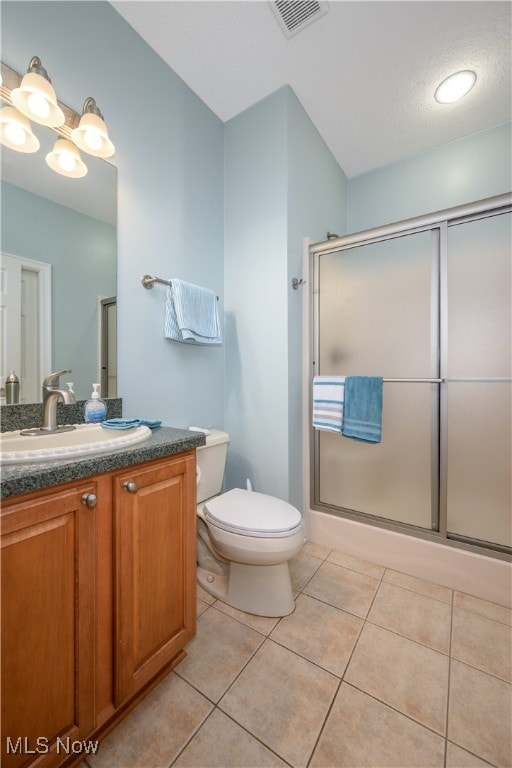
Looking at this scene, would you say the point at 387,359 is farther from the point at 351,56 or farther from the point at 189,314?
the point at 351,56

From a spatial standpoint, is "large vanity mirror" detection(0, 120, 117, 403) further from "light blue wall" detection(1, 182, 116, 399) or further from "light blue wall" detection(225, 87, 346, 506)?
"light blue wall" detection(225, 87, 346, 506)

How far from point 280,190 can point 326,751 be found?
93.4 inches

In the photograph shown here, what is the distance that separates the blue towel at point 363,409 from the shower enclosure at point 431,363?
0.39 ft

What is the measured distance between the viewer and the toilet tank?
5.11ft

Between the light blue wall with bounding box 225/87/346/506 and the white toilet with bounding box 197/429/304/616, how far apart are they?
1.17 ft

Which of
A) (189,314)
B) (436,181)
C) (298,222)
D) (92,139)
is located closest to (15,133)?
(92,139)

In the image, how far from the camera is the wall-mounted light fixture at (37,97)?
3.36 ft

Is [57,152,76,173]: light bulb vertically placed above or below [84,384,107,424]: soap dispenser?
above

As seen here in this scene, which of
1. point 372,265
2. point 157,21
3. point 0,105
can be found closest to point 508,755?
point 372,265

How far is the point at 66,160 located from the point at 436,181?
2.41 metres

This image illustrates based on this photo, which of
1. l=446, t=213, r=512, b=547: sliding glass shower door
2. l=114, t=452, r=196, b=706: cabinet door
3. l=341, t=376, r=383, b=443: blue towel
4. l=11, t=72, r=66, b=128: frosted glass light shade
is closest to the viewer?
l=114, t=452, r=196, b=706: cabinet door

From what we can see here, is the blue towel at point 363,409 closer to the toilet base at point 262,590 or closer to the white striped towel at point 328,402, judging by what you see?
the white striped towel at point 328,402

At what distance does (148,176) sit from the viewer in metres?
1.55

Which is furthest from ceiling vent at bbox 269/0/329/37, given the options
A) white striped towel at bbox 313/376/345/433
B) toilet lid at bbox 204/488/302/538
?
toilet lid at bbox 204/488/302/538
